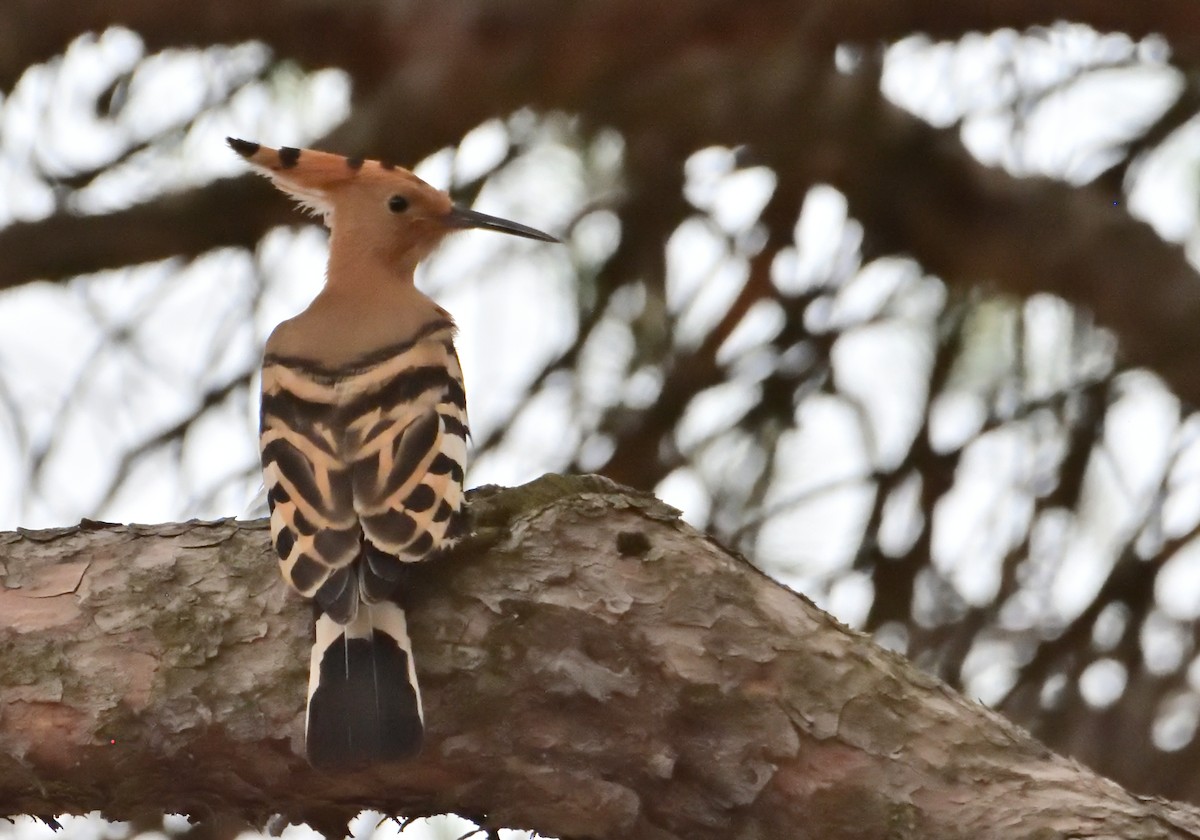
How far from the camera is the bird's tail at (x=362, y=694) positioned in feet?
7.47

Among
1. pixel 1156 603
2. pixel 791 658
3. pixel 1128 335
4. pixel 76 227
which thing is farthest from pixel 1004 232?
pixel 76 227

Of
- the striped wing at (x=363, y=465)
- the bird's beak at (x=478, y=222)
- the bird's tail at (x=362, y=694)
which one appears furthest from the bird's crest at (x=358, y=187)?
the bird's tail at (x=362, y=694)

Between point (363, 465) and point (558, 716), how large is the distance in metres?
0.59

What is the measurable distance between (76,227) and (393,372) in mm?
850

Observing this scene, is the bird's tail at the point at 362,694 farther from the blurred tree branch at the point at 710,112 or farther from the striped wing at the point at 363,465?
the blurred tree branch at the point at 710,112

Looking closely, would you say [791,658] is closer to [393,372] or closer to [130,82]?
[393,372]

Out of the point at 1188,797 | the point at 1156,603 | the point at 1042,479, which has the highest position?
the point at 1042,479

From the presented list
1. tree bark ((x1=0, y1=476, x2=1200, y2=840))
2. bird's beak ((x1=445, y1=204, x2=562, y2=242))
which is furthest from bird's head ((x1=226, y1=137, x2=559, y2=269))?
tree bark ((x1=0, y1=476, x2=1200, y2=840))

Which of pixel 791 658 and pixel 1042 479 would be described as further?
pixel 1042 479

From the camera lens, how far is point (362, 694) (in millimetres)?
2266

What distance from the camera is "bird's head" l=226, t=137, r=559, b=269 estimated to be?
362 centimetres

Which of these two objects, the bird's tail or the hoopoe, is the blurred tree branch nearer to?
the hoopoe

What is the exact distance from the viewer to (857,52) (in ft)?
12.5

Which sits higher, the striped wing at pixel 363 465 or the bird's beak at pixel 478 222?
the bird's beak at pixel 478 222
